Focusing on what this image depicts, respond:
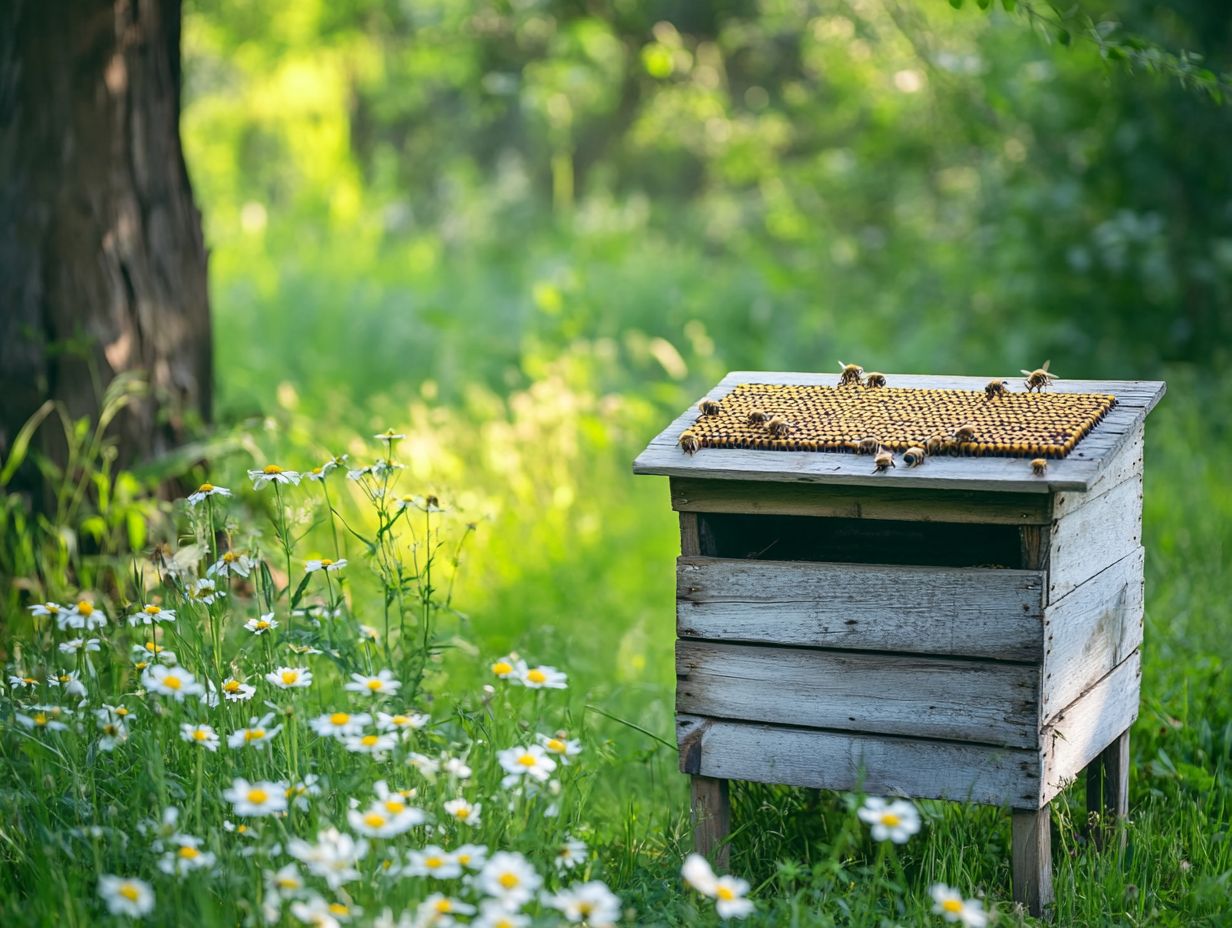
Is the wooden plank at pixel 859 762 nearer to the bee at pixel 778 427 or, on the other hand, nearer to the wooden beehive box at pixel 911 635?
the wooden beehive box at pixel 911 635

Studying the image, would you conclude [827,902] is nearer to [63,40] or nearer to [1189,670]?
[1189,670]

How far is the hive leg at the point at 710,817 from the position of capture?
2.70m

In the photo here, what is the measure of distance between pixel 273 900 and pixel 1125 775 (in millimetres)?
1975

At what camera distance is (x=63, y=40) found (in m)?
3.96

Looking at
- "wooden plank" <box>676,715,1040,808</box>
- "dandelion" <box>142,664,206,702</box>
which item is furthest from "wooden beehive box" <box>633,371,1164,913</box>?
"dandelion" <box>142,664,206,702</box>

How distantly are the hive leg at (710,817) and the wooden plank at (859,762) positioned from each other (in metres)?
0.05

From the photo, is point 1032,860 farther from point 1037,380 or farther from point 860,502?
point 1037,380

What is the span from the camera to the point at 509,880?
186 cm

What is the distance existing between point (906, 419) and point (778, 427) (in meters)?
0.26

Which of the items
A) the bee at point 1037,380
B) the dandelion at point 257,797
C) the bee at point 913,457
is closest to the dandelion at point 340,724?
the dandelion at point 257,797

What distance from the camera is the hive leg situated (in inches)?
106

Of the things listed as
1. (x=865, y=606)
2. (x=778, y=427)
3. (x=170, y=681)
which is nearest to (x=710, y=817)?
(x=865, y=606)

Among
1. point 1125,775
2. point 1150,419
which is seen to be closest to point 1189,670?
point 1125,775

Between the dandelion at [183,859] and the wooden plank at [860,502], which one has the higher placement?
the wooden plank at [860,502]
